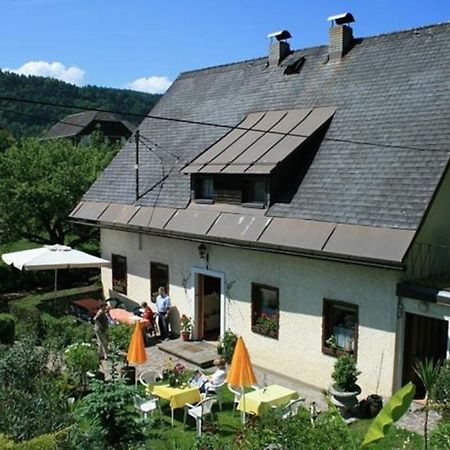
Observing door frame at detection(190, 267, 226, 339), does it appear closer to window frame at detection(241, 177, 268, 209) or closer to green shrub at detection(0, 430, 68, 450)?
window frame at detection(241, 177, 268, 209)

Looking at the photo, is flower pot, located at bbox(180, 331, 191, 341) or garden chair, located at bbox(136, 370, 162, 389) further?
flower pot, located at bbox(180, 331, 191, 341)

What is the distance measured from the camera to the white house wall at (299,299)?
514 inches

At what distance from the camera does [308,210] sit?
15.0m

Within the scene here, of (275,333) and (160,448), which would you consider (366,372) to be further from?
(160,448)

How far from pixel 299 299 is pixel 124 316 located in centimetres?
661

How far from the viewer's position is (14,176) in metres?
25.8

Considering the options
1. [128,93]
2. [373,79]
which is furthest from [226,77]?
[128,93]

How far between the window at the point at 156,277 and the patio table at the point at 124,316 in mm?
1096

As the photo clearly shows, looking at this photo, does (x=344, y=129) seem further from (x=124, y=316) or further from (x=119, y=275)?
(x=119, y=275)

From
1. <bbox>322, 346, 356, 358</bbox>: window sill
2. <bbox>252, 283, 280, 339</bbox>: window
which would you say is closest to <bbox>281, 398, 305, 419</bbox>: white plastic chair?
<bbox>322, 346, 356, 358</bbox>: window sill

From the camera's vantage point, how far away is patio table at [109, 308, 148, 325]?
1788 cm

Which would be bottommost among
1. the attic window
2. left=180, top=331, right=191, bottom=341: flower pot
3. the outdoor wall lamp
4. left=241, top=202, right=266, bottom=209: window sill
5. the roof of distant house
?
left=180, top=331, right=191, bottom=341: flower pot

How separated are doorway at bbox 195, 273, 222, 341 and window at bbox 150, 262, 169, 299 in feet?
4.94

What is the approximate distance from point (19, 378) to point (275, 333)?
7179 mm
